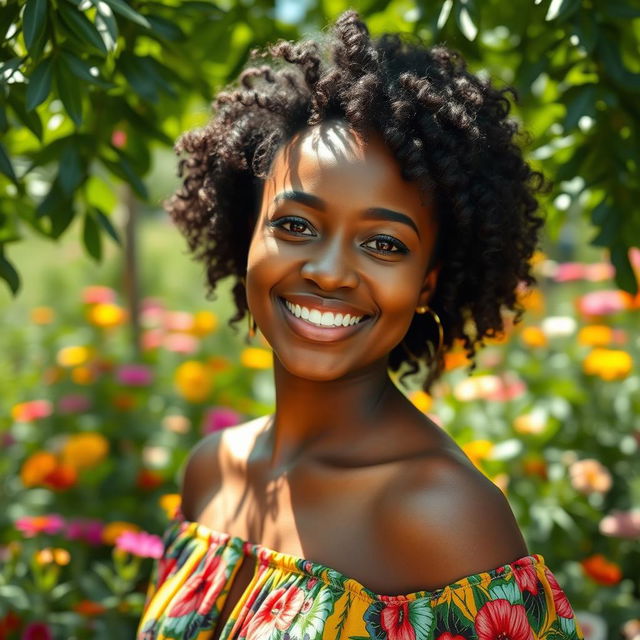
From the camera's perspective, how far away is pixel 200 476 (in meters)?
1.87

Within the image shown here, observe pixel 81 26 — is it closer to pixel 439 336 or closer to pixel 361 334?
pixel 361 334

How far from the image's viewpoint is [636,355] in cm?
347

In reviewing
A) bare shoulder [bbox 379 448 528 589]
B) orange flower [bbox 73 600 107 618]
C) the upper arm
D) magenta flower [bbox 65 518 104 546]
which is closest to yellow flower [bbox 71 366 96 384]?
magenta flower [bbox 65 518 104 546]

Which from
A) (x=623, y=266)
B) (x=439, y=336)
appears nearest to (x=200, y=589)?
(x=439, y=336)

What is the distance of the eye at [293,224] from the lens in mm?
1476

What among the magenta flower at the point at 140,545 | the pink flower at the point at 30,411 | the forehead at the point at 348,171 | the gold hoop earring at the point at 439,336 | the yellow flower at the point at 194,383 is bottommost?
the magenta flower at the point at 140,545

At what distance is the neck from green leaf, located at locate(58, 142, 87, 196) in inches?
22.1

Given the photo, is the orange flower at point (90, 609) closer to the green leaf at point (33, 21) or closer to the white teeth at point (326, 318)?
the white teeth at point (326, 318)

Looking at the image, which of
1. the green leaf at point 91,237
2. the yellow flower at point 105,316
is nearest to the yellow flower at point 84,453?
the yellow flower at point 105,316

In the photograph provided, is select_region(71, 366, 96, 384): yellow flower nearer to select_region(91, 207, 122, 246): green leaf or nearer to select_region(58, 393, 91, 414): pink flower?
select_region(58, 393, 91, 414): pink flower

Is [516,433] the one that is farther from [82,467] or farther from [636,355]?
[82,467]

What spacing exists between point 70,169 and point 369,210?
71cm

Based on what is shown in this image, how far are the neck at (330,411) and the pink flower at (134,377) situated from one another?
186 cm

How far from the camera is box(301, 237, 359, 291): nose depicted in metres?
1.43
